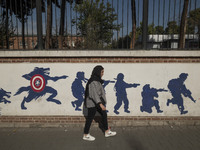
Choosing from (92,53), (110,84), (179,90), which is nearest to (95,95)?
(110,84)

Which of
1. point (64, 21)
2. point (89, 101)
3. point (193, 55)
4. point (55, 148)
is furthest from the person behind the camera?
point (64, 21)

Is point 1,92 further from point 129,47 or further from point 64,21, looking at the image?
point 129,47

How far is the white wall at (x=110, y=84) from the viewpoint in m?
3.87

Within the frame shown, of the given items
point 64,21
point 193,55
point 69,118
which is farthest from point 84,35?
point 193,55

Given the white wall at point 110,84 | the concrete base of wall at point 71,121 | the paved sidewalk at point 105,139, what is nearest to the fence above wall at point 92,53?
the white wall at point 110,84

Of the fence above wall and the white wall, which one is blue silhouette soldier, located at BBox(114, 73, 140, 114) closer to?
the white wall

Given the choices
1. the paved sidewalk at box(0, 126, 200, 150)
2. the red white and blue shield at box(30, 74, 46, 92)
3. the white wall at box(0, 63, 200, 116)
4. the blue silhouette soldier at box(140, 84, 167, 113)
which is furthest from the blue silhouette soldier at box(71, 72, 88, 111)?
the blue silhouette soldier at box(140, 84, 167, 113)

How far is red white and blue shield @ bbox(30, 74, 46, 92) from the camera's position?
388 centimetres

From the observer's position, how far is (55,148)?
3057 millimetres

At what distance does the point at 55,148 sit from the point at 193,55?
3923mm

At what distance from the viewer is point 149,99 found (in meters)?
3.94

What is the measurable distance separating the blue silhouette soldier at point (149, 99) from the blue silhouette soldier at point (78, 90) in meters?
1.59

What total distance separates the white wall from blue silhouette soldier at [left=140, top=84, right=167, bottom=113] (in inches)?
3.3

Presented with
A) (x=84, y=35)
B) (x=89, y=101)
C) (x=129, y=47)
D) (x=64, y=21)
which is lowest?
(x=89, y=101)
